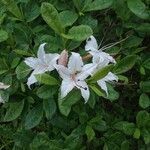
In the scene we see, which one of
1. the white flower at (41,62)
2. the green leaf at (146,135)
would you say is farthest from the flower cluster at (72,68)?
the green leaf at (146,135)

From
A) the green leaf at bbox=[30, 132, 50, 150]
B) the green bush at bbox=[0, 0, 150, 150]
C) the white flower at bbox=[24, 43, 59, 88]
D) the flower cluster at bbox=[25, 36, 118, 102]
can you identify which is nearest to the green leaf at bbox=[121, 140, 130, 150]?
the green bush at bbox=[0, 0, 150, 150]

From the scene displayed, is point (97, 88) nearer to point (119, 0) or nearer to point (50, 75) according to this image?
point (50, 75)

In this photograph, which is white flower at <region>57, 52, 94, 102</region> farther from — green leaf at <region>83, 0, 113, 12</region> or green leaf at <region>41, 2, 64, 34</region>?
green leaf at <region>83, 0, 113, 12</region>

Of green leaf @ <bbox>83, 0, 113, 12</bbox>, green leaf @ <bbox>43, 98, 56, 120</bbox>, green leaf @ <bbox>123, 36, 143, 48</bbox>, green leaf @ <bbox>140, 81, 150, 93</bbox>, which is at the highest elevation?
green leaf @ <bbox>83, 0, 113, 12</bbox>

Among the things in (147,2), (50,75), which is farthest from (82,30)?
(147,2)

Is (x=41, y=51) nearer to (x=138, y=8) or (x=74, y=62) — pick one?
(x=74, y=62)

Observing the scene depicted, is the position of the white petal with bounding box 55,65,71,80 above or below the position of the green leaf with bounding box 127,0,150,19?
above
